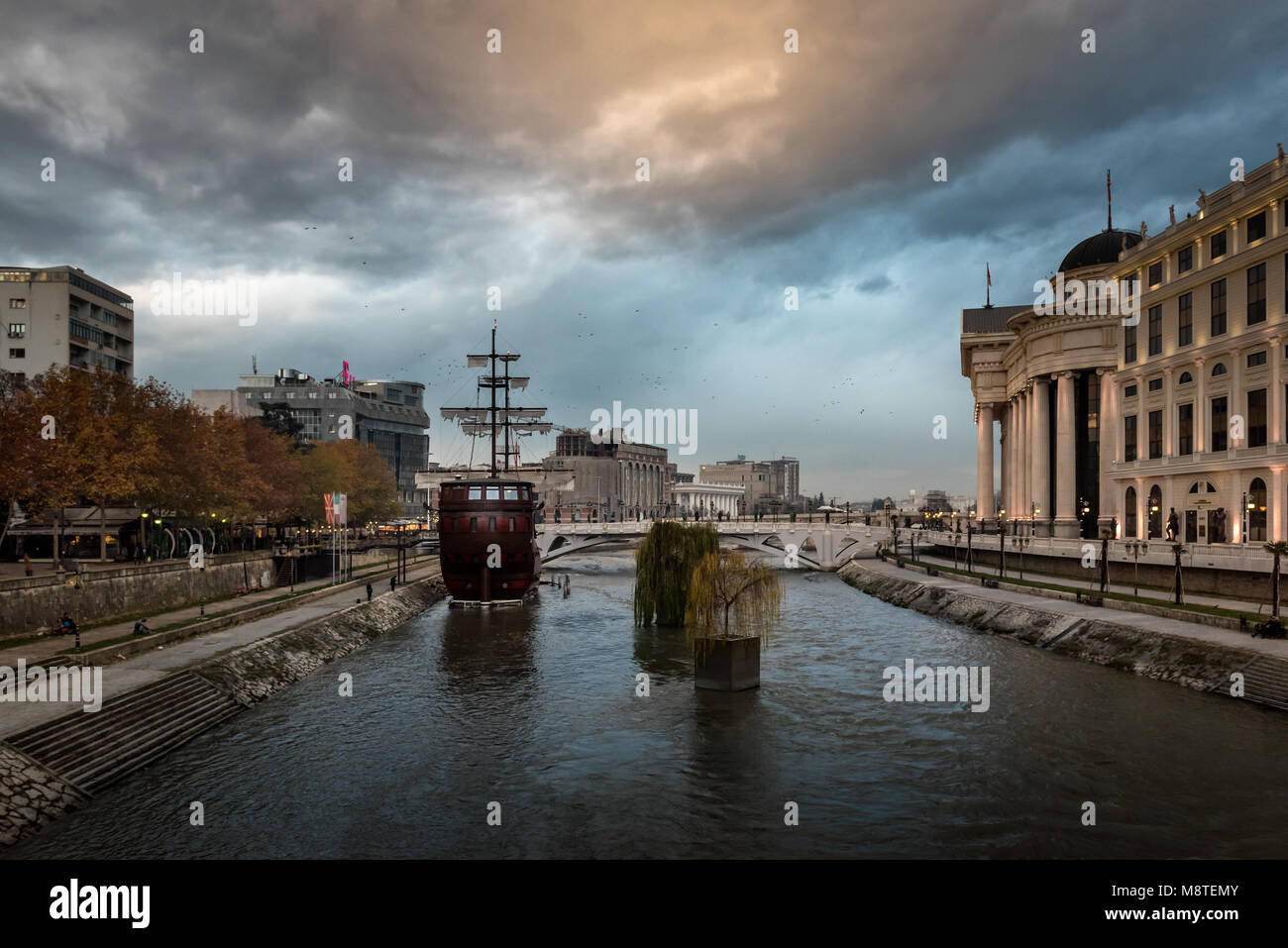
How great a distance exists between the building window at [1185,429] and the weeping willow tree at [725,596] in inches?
1589

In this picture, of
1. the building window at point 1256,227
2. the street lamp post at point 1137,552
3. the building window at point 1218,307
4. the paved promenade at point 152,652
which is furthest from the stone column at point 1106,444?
the paved promenade at point 152,652

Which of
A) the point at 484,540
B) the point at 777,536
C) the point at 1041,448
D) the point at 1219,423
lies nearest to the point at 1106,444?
the point at 1041,448

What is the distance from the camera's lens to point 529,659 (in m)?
44.8

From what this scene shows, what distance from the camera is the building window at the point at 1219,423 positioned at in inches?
2174

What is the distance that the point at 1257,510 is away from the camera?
169 ft

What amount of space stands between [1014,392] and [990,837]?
84625 millimetres

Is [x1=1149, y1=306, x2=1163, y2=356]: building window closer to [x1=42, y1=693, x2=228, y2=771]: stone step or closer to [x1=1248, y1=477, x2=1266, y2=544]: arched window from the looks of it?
[x1=1248, y1=477, x2=1266, y2=544]: arched window

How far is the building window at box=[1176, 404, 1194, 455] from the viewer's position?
5858 centimetres

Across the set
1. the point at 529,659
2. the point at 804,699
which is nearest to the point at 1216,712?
the point at 804,699

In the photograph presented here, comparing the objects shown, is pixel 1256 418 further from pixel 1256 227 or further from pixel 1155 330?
pixel 1155 330

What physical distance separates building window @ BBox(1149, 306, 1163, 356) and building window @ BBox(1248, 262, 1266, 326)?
374 inches

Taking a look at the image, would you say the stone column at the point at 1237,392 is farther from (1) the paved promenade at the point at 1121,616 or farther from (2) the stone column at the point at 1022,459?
(2) the stone column at the point at 1022,459
